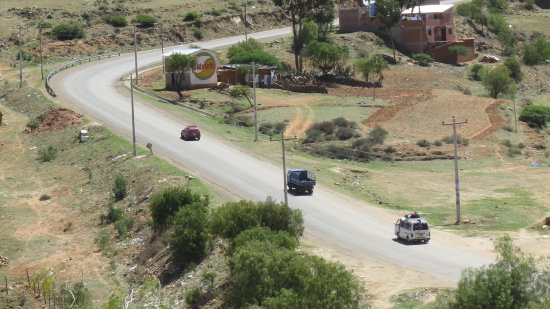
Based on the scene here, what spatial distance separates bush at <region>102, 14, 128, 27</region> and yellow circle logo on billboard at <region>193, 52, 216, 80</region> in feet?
105

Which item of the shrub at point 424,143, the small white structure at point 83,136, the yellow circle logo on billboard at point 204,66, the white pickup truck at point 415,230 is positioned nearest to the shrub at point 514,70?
the yellow circle logo on billboard at point 204,66

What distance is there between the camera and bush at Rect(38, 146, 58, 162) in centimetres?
7375

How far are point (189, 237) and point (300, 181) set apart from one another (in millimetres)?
13261

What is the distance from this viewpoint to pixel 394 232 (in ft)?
162

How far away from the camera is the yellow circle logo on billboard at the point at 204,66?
92.7 m

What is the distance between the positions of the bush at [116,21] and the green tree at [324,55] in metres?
27.4

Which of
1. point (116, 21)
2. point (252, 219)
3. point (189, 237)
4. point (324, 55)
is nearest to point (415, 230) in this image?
point (252, 219)

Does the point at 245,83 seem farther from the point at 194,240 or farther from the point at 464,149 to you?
the point at 194,240

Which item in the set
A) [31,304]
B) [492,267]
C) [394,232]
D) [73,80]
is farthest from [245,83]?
[492,267]

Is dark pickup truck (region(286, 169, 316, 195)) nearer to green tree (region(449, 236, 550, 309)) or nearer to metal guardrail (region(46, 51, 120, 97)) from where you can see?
green tree (region(449, 236, 550, 309))

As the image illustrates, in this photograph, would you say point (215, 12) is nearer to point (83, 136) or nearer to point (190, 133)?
point (83, 136)

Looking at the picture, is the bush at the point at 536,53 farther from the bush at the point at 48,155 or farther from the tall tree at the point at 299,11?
the bush at the point at 48,155

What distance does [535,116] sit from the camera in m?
81.2

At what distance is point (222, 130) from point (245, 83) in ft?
61.8
